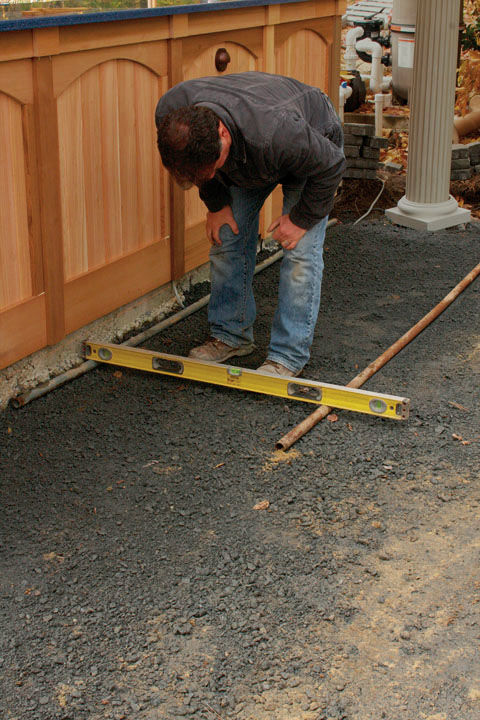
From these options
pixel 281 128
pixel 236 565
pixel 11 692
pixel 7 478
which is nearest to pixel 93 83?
pixel 281 128

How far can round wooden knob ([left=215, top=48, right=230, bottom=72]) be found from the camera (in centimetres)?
490

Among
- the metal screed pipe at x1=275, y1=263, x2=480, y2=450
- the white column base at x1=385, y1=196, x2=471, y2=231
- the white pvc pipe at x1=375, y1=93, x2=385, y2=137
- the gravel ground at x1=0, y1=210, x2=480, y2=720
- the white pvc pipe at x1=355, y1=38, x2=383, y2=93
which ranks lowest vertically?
the gravel ground at x1=0, y1=210, x2=480, y2=720

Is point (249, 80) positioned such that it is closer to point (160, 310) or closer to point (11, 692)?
point (160, 310)

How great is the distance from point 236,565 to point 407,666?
0.67m

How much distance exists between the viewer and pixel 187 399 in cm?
408

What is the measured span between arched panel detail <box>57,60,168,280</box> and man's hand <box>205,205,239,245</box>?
53 cm

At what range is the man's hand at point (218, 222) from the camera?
13.4 ft

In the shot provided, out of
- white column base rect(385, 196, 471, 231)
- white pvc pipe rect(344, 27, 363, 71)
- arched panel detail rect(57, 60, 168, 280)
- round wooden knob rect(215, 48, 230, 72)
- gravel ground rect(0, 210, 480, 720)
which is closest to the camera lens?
gravel ground rect(0, 210, 480, 720)

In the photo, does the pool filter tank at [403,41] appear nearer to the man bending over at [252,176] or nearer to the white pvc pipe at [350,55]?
the white pvc pipe at [350,55]

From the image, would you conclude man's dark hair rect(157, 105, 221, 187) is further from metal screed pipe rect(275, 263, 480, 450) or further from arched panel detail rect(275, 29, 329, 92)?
arched panel detail rect(275, 29, 329, 92)

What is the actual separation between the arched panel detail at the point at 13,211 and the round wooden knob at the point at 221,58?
5.26ft

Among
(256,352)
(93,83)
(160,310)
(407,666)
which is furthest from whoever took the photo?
(160,310)

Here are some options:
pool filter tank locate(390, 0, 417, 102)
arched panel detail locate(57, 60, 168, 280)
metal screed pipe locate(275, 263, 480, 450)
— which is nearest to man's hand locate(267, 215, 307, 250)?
metal screed pipe locate(275, 263, 480, 450)

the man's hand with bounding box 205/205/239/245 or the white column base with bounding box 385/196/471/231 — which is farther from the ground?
the man's hand with bounding box 205/205/239/245
